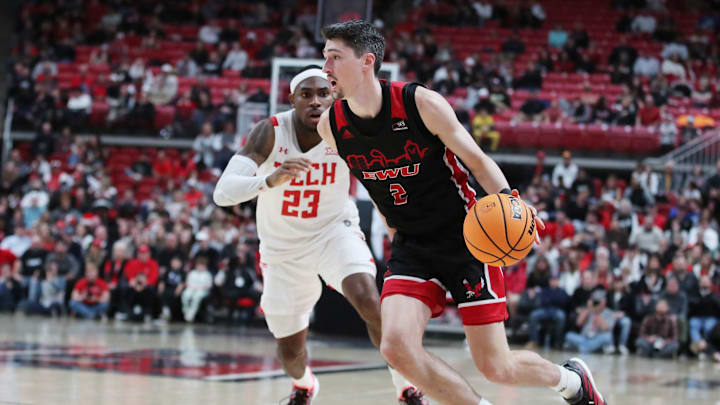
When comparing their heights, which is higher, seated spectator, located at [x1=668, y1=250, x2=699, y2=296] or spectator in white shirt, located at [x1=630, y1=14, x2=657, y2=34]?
spectator in white shirt, located at [x1=630, y1=14, x2=657, y2=34]

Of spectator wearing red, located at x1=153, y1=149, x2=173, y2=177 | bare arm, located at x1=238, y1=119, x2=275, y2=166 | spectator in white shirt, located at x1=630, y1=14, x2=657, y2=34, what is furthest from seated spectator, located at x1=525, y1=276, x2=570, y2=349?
spectator in white shirt, located at x1=630, y1=14, x2=657, y2=34

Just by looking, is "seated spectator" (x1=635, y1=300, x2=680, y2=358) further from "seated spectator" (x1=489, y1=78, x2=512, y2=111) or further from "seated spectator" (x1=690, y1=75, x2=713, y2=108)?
"seated spectator" (x1=690, y1=75, x2=713, y2=108)

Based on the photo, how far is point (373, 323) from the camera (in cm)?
606

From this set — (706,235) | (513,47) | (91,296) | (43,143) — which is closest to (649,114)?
(513,47)

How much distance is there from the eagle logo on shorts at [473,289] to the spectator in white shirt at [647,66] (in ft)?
57.7

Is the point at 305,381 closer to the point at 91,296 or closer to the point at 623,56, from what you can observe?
the point at 91,296

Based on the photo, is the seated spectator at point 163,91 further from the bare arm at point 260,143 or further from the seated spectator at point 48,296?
the bare arm at point 260,143

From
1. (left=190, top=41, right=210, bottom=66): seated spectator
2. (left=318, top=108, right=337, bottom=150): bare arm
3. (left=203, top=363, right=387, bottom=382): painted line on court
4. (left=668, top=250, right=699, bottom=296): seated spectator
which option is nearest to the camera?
(left=318, top=108, right=337, bottom=150): bare arm

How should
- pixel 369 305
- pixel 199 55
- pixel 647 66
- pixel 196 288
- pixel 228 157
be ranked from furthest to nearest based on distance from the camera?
pixel 199 55, pixel 647 66, pixel 228 157, pixel 196 288, pixel 369 305

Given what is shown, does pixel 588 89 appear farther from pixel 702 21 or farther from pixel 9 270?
pixel 9 270

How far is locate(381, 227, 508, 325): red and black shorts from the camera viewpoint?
4875mm

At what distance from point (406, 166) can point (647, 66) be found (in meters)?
17.9

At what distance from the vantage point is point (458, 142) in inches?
185

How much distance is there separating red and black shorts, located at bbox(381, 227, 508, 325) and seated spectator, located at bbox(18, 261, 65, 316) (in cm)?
1269
